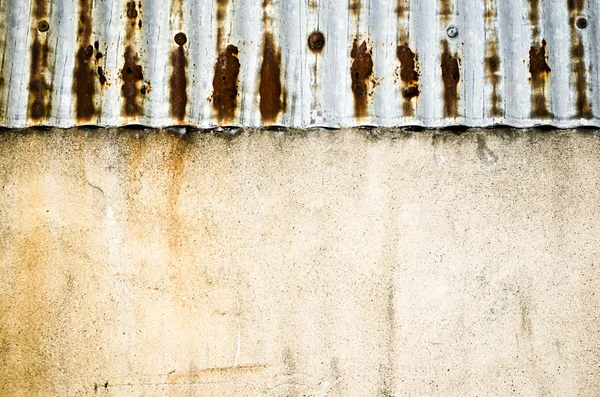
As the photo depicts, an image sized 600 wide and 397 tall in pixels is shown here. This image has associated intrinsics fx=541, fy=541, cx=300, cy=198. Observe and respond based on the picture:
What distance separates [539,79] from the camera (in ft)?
8.04

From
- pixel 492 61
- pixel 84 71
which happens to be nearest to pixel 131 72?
pixel 84 71

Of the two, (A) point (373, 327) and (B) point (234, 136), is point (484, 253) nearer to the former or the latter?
(A) point (373, 327)

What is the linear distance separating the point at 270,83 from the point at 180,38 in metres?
0.47

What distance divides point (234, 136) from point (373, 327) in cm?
110

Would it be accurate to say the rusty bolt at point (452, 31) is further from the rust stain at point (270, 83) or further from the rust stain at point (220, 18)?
the rust stain at point (220, 18)

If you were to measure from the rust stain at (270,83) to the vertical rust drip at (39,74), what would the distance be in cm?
99

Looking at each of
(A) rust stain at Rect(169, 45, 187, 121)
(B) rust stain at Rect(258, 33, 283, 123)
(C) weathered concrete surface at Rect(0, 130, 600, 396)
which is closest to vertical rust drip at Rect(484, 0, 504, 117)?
(C) weathered concrete surface at Rect(0, 130, 600, 396)

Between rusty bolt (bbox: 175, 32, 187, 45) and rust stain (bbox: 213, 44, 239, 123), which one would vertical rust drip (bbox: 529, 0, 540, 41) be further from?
rusty bolt (bbox: 175, 32, 187, 45)

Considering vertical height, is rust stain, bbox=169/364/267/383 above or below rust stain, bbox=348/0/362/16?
below

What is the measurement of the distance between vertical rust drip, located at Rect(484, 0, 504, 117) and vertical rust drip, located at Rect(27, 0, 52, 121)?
2025mm

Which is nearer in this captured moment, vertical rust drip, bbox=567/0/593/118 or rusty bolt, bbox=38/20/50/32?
vertical rust drip, bbox=567/0/593/118

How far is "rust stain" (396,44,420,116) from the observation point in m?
2.46

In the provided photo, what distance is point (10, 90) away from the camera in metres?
2.52

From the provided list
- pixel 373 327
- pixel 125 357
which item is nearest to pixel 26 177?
pixel 125 357
